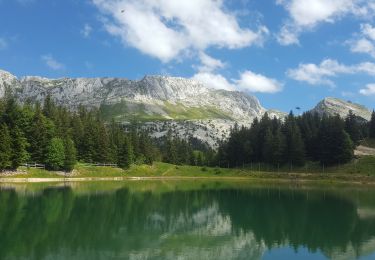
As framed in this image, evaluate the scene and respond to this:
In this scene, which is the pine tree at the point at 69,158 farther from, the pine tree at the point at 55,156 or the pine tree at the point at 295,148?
the pine tree at the point at 295,148

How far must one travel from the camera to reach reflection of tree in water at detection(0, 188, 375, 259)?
28656mm

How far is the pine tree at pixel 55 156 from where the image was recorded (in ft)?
350

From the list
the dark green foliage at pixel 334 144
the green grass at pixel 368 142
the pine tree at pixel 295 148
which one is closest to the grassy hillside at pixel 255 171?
the dark green foliage at pixel 334 144

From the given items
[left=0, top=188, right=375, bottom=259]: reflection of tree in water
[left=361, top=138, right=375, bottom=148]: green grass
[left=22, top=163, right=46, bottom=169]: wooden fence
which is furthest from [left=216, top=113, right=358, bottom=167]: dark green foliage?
[left=0, top=188, right=375, bottom=259]: reflection of tree in water

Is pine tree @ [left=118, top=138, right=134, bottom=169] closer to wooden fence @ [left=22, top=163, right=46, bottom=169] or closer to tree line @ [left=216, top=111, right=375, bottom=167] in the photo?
wooden fence @ [left=22, top=163, right=46, bottom=169]

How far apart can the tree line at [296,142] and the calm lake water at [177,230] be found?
8862 centimetres

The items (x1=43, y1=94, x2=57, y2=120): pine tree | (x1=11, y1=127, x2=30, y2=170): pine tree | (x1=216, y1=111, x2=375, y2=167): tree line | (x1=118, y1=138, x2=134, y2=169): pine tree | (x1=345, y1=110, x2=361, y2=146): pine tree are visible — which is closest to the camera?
(x1=11, y1=127, x2=30, y2=170): pine tree

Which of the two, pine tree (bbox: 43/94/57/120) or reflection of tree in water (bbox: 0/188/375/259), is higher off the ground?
pine tree (bbox: 43/94/57/120)

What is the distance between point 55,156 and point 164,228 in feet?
248

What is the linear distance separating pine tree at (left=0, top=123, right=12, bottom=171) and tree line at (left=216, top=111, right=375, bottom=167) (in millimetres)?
95107

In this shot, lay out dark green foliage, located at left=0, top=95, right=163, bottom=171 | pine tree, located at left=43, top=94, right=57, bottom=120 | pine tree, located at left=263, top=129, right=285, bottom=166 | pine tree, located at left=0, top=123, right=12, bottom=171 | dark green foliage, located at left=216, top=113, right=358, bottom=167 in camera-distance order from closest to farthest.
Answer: pine tree, located at left=0, top=123, right=12, bottom=171 < dark green foliage, located at left=0, top=95, right=163, bottom=171 < pine tree, located at left=43, top=94, right=57, bottom=120 < dark green foliage, located at left=216, top=113, right=358, bottom=167 < pine tree, located at left=263, top=129, right=285, bottom=166

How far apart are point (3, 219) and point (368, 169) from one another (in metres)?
122

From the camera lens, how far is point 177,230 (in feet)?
127

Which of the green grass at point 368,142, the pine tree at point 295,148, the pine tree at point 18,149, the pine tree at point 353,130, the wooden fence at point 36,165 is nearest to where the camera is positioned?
the pine tree at point 18,149
